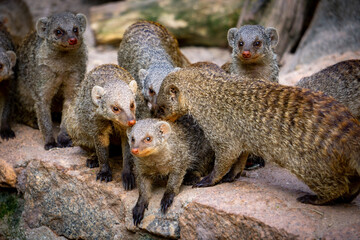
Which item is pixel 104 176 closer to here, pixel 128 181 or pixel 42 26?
pixel 128 181

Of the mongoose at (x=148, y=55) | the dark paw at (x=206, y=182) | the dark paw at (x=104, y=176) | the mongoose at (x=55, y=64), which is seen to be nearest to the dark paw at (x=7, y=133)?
the mongoose at (x=55, y=64)

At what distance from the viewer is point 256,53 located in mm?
4812

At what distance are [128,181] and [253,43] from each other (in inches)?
73.8

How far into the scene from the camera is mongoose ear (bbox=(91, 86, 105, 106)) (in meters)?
4.05

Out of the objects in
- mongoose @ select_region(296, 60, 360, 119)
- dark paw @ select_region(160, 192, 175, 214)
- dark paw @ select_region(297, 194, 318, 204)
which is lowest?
dark paw @ select_region(160, 192, 175, 214)

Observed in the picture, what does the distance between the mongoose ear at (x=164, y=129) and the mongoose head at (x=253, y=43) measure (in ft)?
4.26

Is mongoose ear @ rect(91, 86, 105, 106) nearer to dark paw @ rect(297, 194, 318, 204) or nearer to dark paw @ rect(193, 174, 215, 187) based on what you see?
dark paw @ rect(193, 174, 215, 187)

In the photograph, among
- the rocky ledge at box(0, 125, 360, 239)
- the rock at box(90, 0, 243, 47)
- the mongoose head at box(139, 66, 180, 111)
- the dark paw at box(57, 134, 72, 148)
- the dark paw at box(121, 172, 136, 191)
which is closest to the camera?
the rocky ledge at box(0, 125, 360, 239)

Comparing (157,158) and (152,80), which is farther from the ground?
(152,80)

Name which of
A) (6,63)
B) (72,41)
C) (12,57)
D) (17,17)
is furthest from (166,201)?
(17,17)

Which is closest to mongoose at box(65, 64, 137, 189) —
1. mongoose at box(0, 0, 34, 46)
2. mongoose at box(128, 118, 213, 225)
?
mongoose at box(128, 118, 213, 225)

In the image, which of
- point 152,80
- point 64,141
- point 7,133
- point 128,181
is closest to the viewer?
point 128,181

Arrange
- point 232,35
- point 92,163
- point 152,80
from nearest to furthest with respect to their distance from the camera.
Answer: point 92,163 → point 152,80 → point 232,35

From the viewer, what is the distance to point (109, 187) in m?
4.29
